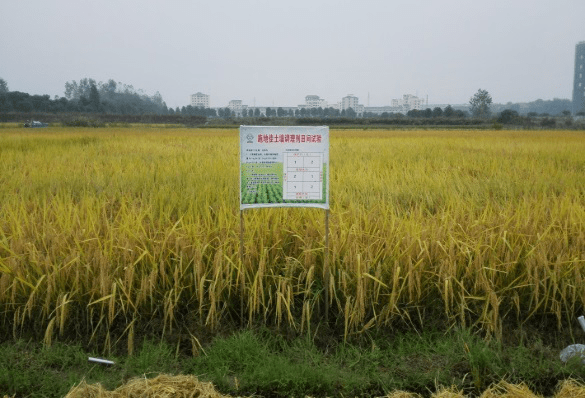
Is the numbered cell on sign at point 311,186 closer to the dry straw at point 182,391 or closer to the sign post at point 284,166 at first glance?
the sign post at point 284,166

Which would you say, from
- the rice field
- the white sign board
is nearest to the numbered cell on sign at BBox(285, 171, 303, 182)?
the white sign board

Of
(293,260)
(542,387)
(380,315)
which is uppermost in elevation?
(293,260)

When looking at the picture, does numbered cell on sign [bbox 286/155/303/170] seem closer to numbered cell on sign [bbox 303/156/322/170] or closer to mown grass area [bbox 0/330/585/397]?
numbered cell on sign [bbox 303/156/322/170]

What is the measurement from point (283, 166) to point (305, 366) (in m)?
1.12

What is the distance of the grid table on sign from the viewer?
2.83 m

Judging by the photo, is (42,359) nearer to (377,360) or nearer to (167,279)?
(167,279)

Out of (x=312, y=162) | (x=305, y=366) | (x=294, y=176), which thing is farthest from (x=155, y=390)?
(x=312, y=162)

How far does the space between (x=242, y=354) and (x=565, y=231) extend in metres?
2.36

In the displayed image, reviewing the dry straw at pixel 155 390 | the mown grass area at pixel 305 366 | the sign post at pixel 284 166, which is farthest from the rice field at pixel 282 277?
the dry straw at pixel 155 390

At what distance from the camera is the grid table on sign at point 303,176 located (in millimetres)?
2830

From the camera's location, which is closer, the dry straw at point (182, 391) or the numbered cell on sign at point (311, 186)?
the dry straw at point (182, 391)

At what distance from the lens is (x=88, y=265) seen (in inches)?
112

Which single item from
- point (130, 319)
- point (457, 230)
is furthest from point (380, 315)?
point (130, 319)

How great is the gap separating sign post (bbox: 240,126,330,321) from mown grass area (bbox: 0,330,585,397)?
0.41 m
